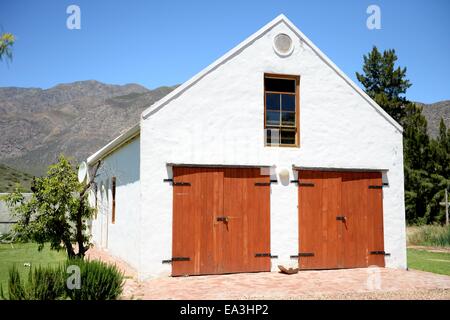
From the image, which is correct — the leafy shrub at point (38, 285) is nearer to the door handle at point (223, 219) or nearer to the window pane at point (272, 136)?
the door handle at point (223, 219)

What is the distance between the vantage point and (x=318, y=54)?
40.2 ft

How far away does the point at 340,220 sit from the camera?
1199 centimetres

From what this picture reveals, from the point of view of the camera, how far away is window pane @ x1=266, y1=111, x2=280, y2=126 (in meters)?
→ 11.9

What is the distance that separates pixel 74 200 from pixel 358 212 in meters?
7.00

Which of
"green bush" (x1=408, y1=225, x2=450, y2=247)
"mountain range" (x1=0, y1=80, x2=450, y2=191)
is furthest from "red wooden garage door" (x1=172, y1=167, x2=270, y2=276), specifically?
"mountain range" (x1=0, y1=80, x2=450, y2=191)


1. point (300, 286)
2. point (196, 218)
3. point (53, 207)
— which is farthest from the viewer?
point (196, 218)

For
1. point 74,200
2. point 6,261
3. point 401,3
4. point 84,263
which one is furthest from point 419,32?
point 6,261

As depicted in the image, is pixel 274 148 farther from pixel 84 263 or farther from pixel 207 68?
pixel 84 263

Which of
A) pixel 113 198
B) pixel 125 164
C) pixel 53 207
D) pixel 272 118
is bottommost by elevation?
pixel 53 207

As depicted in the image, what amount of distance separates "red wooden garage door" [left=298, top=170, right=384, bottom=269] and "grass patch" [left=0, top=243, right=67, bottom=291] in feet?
20.6

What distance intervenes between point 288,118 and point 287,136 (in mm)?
483

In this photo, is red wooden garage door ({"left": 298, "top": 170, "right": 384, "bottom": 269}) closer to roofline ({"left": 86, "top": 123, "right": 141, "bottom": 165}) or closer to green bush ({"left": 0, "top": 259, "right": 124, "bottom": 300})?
roofline ({"left": 86, "top": 123, "right": 141, "bottom": 165})

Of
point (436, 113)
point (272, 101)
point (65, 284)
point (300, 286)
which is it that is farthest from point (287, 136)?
point (436, 113)

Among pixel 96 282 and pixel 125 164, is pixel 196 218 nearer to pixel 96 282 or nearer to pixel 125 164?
pixel 125 164
